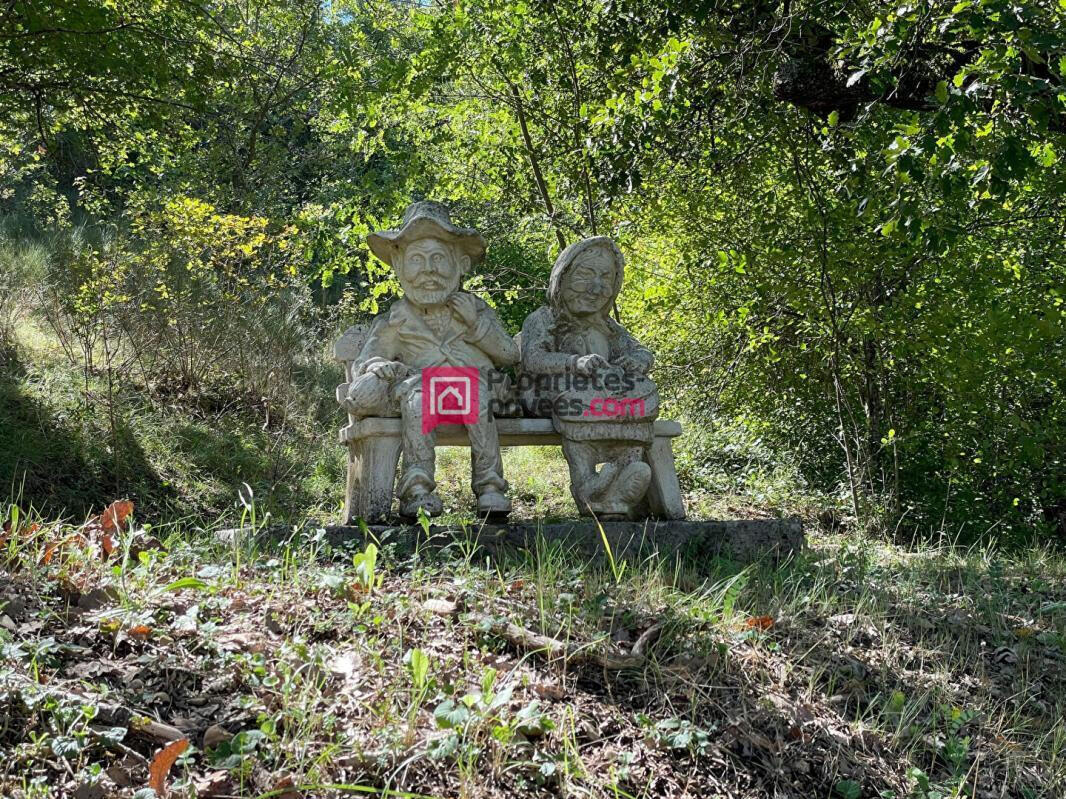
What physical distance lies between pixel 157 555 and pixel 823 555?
3.25m

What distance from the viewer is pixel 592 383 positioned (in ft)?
16.6

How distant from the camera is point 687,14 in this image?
20.4ft

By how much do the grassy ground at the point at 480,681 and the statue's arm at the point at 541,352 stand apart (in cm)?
139

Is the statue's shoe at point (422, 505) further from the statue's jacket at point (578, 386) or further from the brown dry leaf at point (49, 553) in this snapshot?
the brown dry leaf at point (49, 553)

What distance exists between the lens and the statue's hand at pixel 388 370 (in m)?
4.79

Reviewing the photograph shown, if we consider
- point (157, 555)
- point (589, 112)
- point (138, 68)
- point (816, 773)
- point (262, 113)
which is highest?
point (262, 113)

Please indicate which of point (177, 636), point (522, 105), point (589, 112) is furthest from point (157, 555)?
point (522, 105)

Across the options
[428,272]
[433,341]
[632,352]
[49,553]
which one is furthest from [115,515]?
[632,352]

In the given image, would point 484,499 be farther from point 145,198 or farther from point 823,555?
point 145,198

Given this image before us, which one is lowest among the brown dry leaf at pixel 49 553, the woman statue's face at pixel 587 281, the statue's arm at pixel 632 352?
the brown dry leaf at pixel 49 553

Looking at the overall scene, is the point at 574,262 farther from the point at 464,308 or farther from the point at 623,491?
the point at 623,491

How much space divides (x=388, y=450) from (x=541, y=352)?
40.0 inches

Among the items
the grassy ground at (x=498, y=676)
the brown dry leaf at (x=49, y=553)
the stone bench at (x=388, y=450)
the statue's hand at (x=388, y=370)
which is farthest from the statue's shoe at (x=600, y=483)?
the brown dry leaf at (x=49, y=553)

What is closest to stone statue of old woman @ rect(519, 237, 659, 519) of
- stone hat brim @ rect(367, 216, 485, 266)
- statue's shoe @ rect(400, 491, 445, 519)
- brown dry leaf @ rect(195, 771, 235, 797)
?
stone hat brim @ rect(367, 216, 485, 266)
